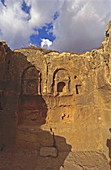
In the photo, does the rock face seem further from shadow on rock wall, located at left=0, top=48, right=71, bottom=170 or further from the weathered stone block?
the weathered stone block

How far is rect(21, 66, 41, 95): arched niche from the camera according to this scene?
7.28 meters

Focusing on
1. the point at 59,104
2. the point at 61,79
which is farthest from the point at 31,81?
the point at 59,104

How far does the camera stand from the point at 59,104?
7.36 m

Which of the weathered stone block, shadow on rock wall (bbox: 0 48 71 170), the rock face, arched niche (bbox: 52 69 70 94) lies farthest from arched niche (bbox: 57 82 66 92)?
the weathered stone block

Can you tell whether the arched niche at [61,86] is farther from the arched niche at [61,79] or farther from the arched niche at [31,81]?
the arched niche at [31,81]

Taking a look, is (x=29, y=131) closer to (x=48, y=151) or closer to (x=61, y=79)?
(x=48, y=151)

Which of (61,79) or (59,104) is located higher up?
(61,79)

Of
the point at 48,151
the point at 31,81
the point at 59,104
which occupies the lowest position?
the point at 48,151

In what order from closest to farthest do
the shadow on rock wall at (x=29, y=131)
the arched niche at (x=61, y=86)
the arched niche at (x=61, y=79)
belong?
the shadow on rock wall at (x=29, y=131), the arched niche at (x=61, y=79), the arched niche at (x=61, y=86)

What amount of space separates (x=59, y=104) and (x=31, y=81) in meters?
2.63

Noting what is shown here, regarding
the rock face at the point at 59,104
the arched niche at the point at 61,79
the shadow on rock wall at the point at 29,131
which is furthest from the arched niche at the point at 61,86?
the shadow on rock wall at the point at 29,131

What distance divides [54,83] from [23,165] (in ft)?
16.1

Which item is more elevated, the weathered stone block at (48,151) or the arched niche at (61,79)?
the arched niche at (61,79)

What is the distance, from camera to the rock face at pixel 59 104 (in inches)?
218
